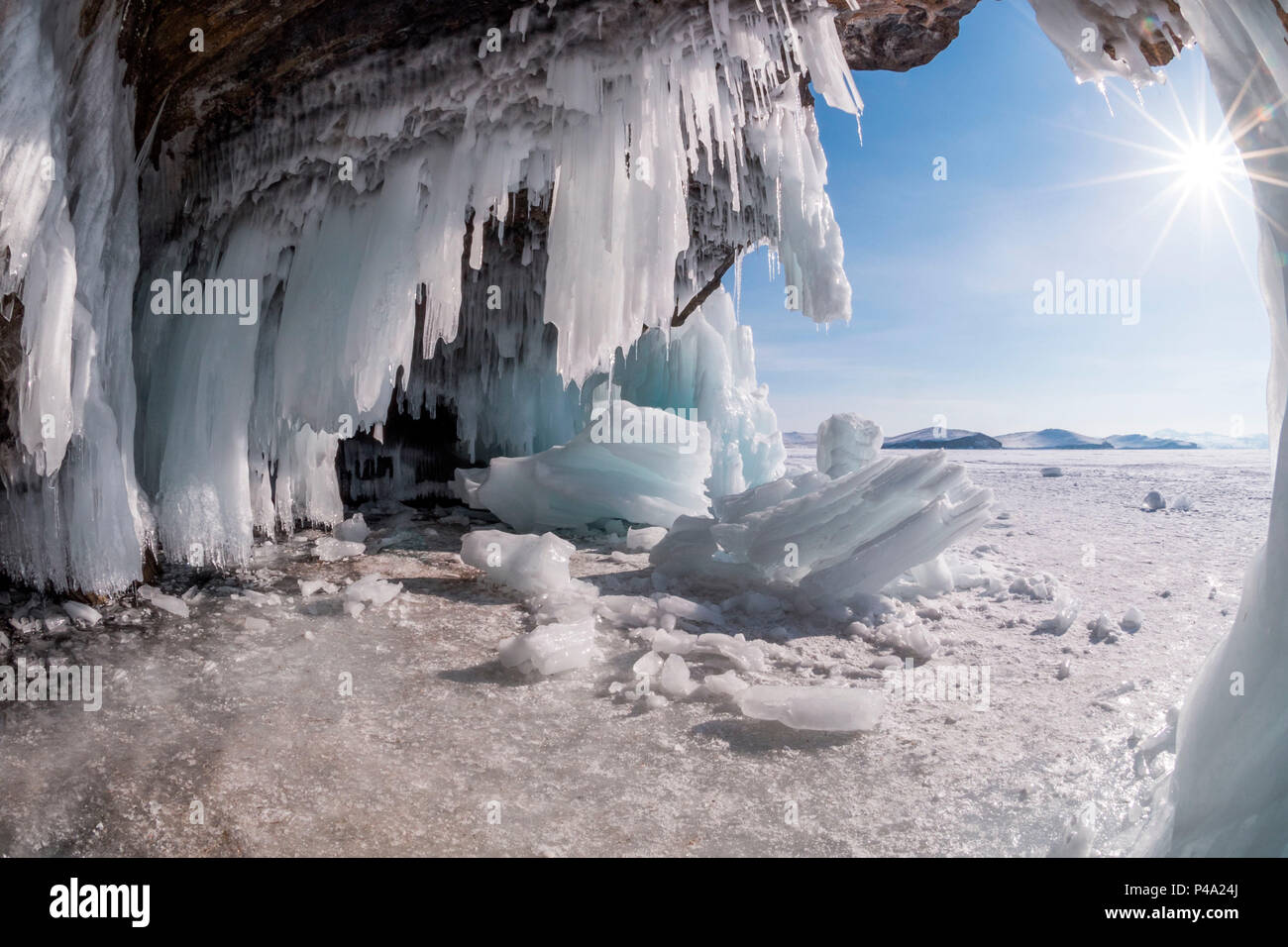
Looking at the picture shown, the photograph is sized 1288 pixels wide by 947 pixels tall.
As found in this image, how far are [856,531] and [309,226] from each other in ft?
14.5

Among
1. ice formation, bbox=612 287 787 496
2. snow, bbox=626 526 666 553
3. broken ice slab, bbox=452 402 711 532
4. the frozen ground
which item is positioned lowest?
the frozen ground

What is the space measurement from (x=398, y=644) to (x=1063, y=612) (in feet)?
12.5

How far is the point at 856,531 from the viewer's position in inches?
179

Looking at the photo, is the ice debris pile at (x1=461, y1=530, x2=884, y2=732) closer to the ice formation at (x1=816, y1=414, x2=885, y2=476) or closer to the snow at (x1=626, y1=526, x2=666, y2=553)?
the snow at (x1=626, y1=526, x2=666, y2=553)

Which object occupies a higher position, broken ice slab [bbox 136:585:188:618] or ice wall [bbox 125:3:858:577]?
ice wall [bbox 125:3:858:577]

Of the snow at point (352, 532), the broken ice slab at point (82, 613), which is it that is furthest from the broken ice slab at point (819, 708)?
the snow at point (352, 532)

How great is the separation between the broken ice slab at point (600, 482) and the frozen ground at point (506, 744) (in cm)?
278

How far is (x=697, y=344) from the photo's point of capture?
10.8m

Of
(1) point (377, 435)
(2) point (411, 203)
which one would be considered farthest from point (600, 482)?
(2) point (411, 203)

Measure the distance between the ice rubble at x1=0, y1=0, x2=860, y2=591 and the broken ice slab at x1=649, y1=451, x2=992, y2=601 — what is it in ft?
6.17

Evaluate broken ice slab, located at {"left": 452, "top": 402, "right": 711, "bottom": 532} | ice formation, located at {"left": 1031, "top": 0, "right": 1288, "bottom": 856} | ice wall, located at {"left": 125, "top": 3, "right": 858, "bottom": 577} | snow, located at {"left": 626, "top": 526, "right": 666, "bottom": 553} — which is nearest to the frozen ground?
ice formation, located at {"left": 1031, "top": 0, "right": 1288, "bottom": 856}

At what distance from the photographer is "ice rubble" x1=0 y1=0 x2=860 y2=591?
11.6 ft

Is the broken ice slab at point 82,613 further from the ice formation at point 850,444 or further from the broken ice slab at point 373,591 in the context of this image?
the ice formation at point 850,444

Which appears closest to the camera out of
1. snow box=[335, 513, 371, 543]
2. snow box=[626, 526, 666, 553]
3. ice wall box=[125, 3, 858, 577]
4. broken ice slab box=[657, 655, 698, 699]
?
broken ice slab box=[657, 655, 698, 699]
